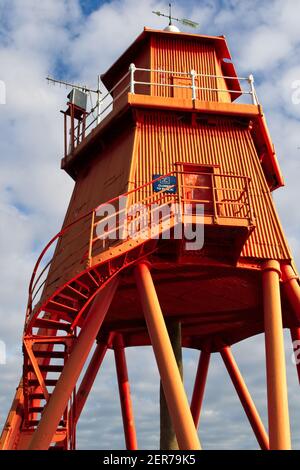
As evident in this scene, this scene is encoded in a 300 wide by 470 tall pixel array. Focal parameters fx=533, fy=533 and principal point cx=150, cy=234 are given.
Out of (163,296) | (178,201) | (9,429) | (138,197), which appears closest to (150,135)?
(138,197)

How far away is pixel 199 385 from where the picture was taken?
20188 millimetres

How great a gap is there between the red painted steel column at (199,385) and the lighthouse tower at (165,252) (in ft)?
0.19

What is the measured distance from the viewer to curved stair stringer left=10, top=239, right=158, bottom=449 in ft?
40.8

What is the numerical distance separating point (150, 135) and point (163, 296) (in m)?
4.81

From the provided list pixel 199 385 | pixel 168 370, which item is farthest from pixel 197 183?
pixel 199 385

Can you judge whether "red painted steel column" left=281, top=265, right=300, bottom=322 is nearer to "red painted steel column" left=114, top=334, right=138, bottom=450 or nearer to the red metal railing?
the red metal railing

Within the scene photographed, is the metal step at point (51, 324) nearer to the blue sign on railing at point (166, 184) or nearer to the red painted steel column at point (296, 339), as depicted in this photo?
the blue sign on railing at point (166, 184)

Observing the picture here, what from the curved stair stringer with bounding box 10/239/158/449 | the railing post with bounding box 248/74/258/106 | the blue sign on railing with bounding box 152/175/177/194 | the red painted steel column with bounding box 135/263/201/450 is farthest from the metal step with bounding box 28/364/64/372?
the railing post with bounding box 248/74/258/106

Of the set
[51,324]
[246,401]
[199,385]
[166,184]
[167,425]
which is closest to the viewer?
[51,324]

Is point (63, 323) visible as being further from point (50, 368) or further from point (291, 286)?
point (291, 286)

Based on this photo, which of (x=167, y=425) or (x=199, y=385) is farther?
(x=199, y=385)

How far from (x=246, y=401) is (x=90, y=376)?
Result: 5.45 metres

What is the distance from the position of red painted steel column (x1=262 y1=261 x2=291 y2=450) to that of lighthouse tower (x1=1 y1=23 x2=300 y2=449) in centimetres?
3
